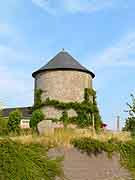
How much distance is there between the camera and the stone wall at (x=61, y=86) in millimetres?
40312

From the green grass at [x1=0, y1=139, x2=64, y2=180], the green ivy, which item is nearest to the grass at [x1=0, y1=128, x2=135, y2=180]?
the green grass at [x1=0, y1=139, x2=64, y2=180]

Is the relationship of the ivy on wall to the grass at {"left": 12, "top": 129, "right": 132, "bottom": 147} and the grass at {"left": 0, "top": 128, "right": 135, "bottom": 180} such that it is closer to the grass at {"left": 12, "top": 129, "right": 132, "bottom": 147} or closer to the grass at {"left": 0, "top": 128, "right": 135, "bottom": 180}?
the grass at {"left": 0, "top": 128, "right": 135, "bottom": 180}

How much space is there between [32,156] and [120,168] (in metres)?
4.11

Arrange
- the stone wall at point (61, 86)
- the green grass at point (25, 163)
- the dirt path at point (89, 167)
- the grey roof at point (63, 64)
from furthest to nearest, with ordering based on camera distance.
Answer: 1. the grey roof at point (63, 64)
2. the stone wall at point (61, 86)
3. the dirt path at point (89, 167)
4. the green grass at point (25, 163)

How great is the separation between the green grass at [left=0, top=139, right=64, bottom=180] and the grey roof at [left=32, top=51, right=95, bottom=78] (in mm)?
27179

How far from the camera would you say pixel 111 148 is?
16141 mm

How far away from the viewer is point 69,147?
15.3 metres

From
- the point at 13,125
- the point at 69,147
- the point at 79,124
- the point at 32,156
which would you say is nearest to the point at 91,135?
the point at 69,147

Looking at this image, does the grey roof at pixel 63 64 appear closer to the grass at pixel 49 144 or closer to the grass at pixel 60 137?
the grass at pixel 49 144

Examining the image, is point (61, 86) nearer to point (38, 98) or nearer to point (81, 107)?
point (38, 98)

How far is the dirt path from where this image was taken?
14.8 m

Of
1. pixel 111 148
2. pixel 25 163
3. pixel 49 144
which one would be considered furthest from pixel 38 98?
pixel 25 163

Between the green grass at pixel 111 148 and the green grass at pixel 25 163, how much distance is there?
1.65 meters

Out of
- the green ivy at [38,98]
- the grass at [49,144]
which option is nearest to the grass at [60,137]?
the grass at [49,144]
